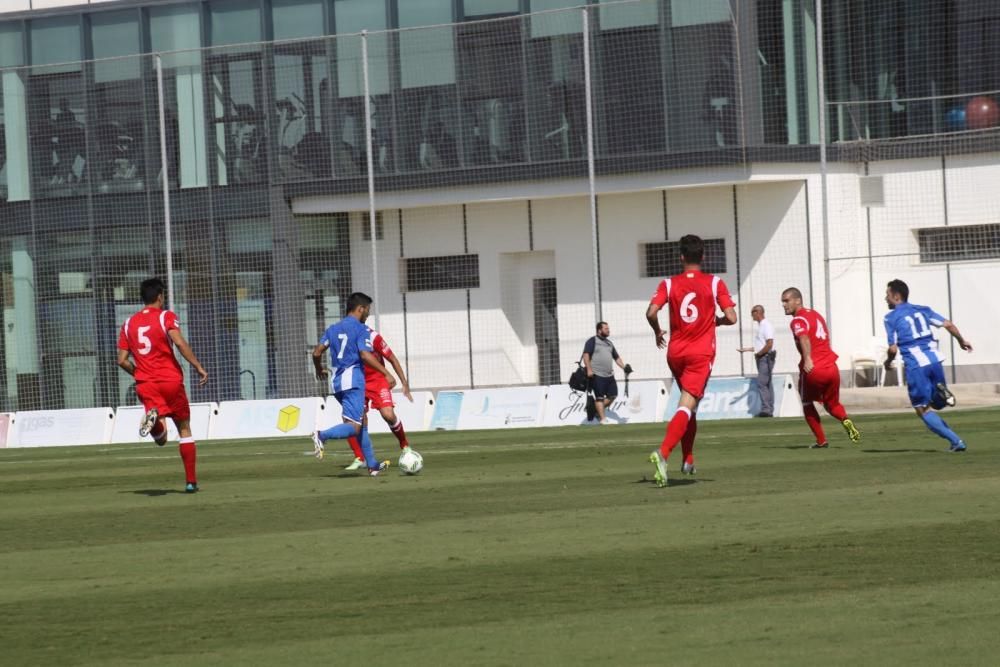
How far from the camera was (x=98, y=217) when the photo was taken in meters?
33.8

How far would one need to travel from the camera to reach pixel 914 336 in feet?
53.7

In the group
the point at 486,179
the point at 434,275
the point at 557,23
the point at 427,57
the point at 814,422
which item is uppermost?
the point at 557,23

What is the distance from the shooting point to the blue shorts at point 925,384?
1620 centimetres

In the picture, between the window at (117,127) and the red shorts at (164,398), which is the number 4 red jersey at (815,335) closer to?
the red shorts at (164,398)

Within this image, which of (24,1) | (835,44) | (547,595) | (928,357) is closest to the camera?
(547,595)

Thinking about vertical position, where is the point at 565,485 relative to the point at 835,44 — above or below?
below

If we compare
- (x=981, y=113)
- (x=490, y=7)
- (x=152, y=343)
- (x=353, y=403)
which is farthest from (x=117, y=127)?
(x=152, y=343)

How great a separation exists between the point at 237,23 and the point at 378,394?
20.6 m

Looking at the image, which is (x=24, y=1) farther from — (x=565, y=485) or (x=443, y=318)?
(x=565, y=485)

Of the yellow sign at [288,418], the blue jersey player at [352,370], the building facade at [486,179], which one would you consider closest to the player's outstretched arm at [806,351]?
the blue jersey player at [352,370]

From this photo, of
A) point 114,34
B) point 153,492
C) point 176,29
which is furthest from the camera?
point 114,34

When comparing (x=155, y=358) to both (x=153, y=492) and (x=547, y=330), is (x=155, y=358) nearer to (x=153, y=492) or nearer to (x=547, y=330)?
(x=153, y=492)

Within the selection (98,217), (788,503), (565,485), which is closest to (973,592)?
(788,503)

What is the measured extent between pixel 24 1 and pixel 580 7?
14765 mm
